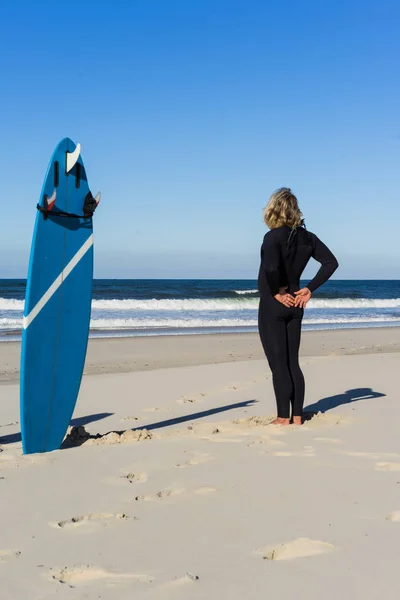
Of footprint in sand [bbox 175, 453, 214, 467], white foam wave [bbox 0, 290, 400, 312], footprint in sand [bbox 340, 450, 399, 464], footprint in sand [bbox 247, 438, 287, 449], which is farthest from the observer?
white foam wave [bbox 0, 290, 400, 312]

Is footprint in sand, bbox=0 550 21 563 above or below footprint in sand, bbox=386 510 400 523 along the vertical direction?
below

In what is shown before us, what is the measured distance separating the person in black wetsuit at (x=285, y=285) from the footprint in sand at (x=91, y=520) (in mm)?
2062

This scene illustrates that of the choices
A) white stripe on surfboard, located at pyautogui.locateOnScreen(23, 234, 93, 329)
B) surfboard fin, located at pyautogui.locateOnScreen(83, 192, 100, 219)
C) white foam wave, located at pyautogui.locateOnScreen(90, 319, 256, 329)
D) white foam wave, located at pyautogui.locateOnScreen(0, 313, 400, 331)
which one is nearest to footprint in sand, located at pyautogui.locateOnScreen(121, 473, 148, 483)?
white stripe on surfboard, located at pyautogui.locateOnScreen(23, 234, 93, 329)

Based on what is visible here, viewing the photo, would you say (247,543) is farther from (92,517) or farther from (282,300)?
(282,300)

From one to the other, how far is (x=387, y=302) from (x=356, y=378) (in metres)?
32.0

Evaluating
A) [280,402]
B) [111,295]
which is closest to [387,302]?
[111,295]

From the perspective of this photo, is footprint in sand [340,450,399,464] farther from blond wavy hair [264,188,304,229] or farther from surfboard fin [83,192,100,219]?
surfboard fin [83,192,100,219]

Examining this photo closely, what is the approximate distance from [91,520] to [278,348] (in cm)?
217

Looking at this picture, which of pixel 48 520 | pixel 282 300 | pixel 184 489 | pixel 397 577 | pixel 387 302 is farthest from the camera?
pixel 387 302

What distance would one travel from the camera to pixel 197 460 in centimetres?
352

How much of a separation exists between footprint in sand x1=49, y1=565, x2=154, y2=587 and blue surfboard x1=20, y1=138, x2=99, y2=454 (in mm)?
1801

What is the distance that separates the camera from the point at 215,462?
11.4 feet

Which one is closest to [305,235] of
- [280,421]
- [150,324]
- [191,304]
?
[280,421]

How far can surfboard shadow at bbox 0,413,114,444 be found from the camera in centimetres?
442
